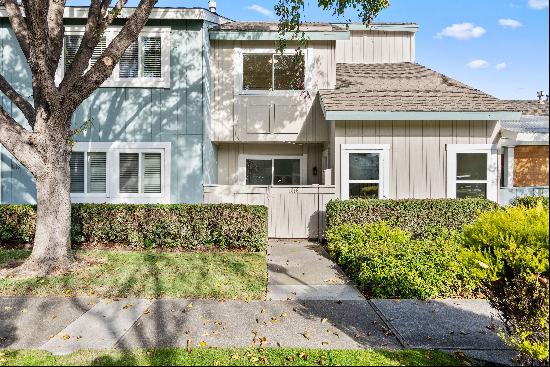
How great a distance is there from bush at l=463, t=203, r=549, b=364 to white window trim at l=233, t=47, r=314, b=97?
8.99 metres

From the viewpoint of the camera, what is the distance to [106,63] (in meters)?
6.61

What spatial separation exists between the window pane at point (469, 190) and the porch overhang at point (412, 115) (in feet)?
6.48

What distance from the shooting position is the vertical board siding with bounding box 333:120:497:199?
1070 cm

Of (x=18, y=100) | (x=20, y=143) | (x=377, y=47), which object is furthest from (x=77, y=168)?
(x=377, y=47)

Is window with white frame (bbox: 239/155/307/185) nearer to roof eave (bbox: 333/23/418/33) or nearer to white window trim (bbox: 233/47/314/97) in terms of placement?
white window trim (bbox: 233/47/314/97)

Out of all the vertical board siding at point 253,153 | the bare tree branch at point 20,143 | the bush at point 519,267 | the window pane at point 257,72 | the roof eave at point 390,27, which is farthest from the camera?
the roof eave at point 390,27

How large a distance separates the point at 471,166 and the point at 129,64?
10.5 meters

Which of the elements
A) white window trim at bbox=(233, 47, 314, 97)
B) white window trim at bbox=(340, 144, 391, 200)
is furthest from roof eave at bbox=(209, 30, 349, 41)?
white window trim at bbox=(340, 144, 391, 200)

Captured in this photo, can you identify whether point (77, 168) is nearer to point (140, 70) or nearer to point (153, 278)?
point (140, 70)

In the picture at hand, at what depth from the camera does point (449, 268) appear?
612 cm

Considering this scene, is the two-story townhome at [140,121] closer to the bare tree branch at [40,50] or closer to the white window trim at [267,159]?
the white window trim at [267,159]

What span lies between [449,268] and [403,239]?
188 cm

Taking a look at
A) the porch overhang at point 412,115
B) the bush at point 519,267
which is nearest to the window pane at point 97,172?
the porch overhang at point 412,115

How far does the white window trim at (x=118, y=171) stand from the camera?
1071 cm
